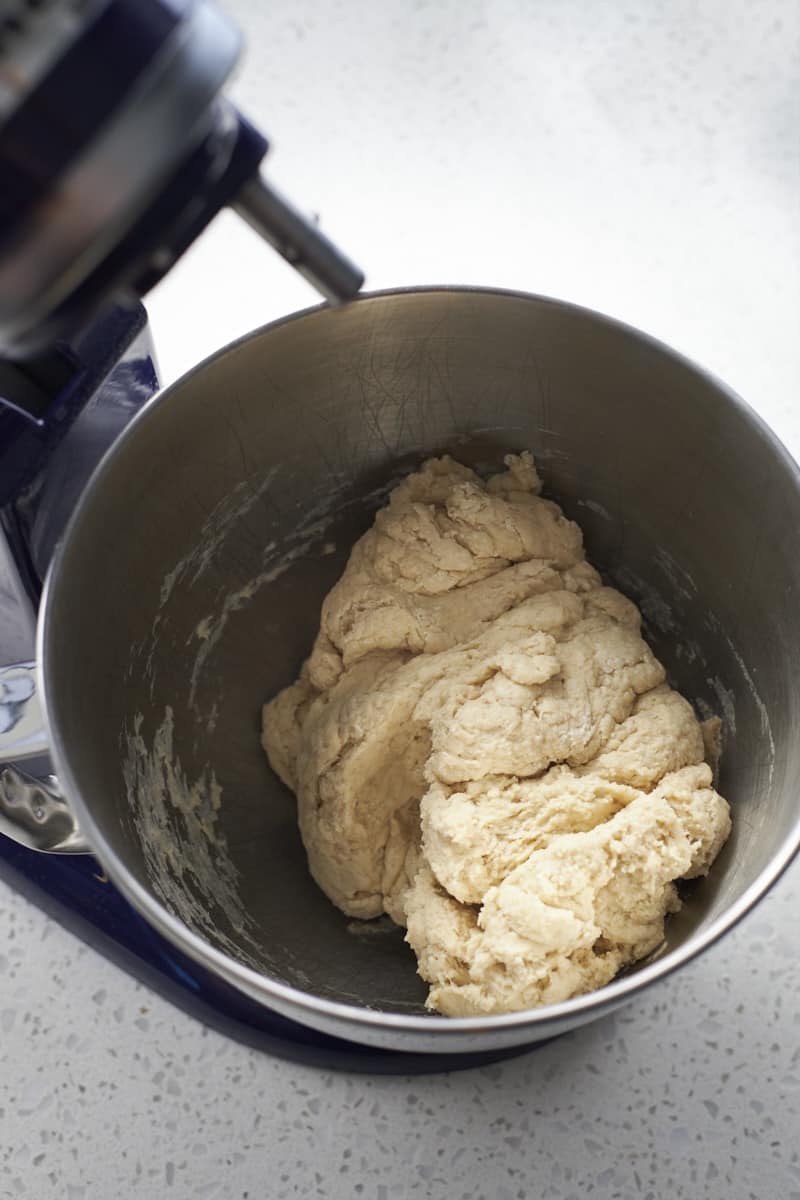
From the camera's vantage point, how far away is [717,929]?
0.69 meters

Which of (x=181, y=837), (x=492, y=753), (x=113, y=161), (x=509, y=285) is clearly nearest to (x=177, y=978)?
(x=181, y=837)

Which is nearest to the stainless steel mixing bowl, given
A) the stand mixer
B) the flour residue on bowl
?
the flour residue on bowl

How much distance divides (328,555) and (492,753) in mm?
317

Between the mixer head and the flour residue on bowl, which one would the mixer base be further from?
the mixer head

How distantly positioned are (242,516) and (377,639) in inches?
7.3

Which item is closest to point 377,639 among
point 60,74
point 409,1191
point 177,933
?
point 177,933

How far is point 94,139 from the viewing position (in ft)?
1.42

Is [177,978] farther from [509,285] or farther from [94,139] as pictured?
[509,285]

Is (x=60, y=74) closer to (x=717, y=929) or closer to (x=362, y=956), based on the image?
(x=717, y=929)

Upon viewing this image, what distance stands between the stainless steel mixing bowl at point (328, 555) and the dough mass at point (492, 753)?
0.13 feet

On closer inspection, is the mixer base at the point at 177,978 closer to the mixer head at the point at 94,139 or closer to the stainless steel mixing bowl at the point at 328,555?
the stainless steel mixing bowl at the point at 328,555

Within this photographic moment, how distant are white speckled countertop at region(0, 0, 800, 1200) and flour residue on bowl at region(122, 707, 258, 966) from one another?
0.19 metres

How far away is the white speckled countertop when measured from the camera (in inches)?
40.2

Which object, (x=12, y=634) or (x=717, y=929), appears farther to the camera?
(x=12, y=634)
